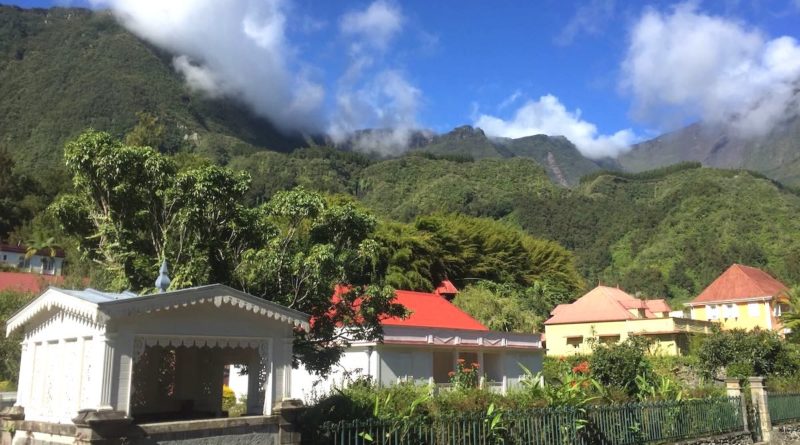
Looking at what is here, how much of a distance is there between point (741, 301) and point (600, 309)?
19916 mm

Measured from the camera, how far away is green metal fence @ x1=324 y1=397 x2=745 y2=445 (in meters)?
10.8

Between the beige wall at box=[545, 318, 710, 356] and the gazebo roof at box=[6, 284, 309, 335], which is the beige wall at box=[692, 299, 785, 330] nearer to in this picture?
the beige wall at box=[545, 318, 710, 356]

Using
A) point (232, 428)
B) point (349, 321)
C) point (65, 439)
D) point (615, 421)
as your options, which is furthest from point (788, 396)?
point (65, 439)

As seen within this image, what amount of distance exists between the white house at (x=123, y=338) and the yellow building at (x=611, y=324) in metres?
36.3

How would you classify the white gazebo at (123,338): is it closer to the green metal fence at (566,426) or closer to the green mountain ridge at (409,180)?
the green metal fence at (566,426)

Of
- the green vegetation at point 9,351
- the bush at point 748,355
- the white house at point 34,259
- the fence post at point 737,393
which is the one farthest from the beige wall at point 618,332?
the white house at point 34,259

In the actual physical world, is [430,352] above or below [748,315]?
below

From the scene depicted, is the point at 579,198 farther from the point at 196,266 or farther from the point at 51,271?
the point at 196,266

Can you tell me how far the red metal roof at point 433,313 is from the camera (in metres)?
30.2

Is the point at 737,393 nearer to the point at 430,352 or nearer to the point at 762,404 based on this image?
the point at 762,404

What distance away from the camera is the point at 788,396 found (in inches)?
790

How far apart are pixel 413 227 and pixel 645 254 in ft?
187

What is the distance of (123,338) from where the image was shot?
30.8ft

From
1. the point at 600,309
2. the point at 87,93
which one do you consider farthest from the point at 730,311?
the point at 87,93
